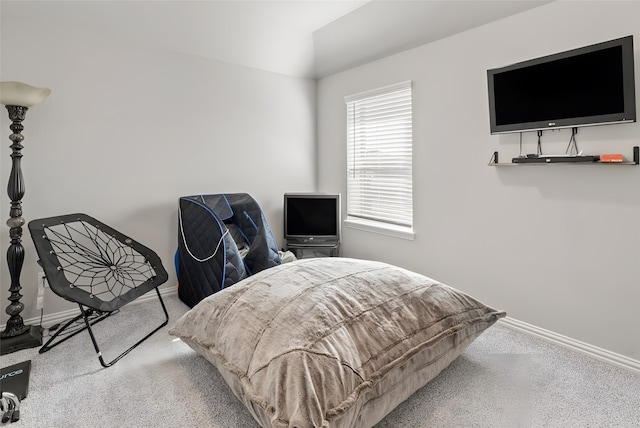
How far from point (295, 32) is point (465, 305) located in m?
3.14

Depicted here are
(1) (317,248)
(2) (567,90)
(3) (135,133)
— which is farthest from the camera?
(1) (317,248)

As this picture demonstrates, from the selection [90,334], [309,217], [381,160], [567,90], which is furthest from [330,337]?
[381,160]

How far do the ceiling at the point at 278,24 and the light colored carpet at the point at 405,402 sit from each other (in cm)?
234

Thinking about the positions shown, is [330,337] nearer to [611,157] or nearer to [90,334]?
[90,334]

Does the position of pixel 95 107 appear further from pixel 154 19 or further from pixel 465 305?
pixel 465 305

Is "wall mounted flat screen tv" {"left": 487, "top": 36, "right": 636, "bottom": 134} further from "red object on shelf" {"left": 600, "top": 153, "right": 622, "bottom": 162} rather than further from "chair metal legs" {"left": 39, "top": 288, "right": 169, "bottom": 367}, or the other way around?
"chair metal legs" {"left": 39, "top": 288, "right": 169, "bottom": 367}

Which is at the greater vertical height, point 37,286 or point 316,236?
point 316,236

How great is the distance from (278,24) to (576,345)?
144 inches

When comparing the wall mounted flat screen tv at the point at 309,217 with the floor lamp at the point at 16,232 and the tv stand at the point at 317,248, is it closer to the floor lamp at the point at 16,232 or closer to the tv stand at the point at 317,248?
the tv stand at the point at 317,248

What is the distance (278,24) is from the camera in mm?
3529

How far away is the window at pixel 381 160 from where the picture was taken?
3.43m

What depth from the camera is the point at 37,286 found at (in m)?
2.71

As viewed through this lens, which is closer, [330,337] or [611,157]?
[330,337]

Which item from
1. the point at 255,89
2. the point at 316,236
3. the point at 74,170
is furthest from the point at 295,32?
the point at 74,170
